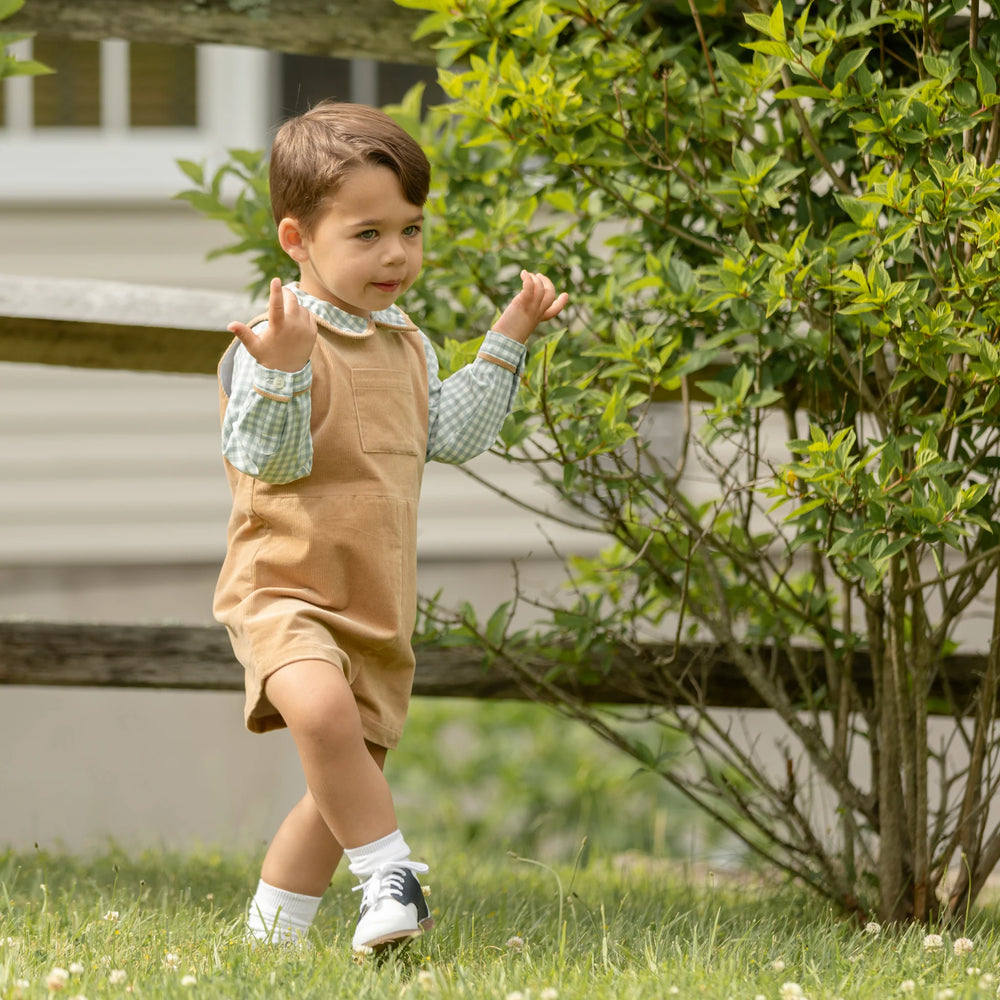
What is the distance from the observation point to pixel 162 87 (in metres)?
6.19

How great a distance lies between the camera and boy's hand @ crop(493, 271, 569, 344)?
2.30 metres

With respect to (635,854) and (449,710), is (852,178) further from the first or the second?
(449,710)

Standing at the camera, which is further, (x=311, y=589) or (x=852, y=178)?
(x=852, y=178)

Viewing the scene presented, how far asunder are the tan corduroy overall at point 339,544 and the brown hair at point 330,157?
21 cm

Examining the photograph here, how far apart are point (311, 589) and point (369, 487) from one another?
190 mm

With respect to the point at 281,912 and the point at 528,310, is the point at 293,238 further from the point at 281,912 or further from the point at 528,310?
the point at 281,912

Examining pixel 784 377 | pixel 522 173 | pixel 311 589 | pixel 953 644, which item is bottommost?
pixel 953 644

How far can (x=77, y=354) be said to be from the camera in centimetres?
306

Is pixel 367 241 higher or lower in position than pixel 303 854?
higher

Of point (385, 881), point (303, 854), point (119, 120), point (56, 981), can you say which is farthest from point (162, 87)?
point (56, 981)

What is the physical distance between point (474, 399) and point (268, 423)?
1.59ft

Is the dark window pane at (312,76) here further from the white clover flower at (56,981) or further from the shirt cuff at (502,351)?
the white clover flower at (56,981)

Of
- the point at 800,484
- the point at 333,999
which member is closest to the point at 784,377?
the point at 800,484

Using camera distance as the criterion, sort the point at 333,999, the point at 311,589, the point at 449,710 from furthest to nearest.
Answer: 1. the point at 449,710
2. the point at 311,589
3. the point at 333,999
